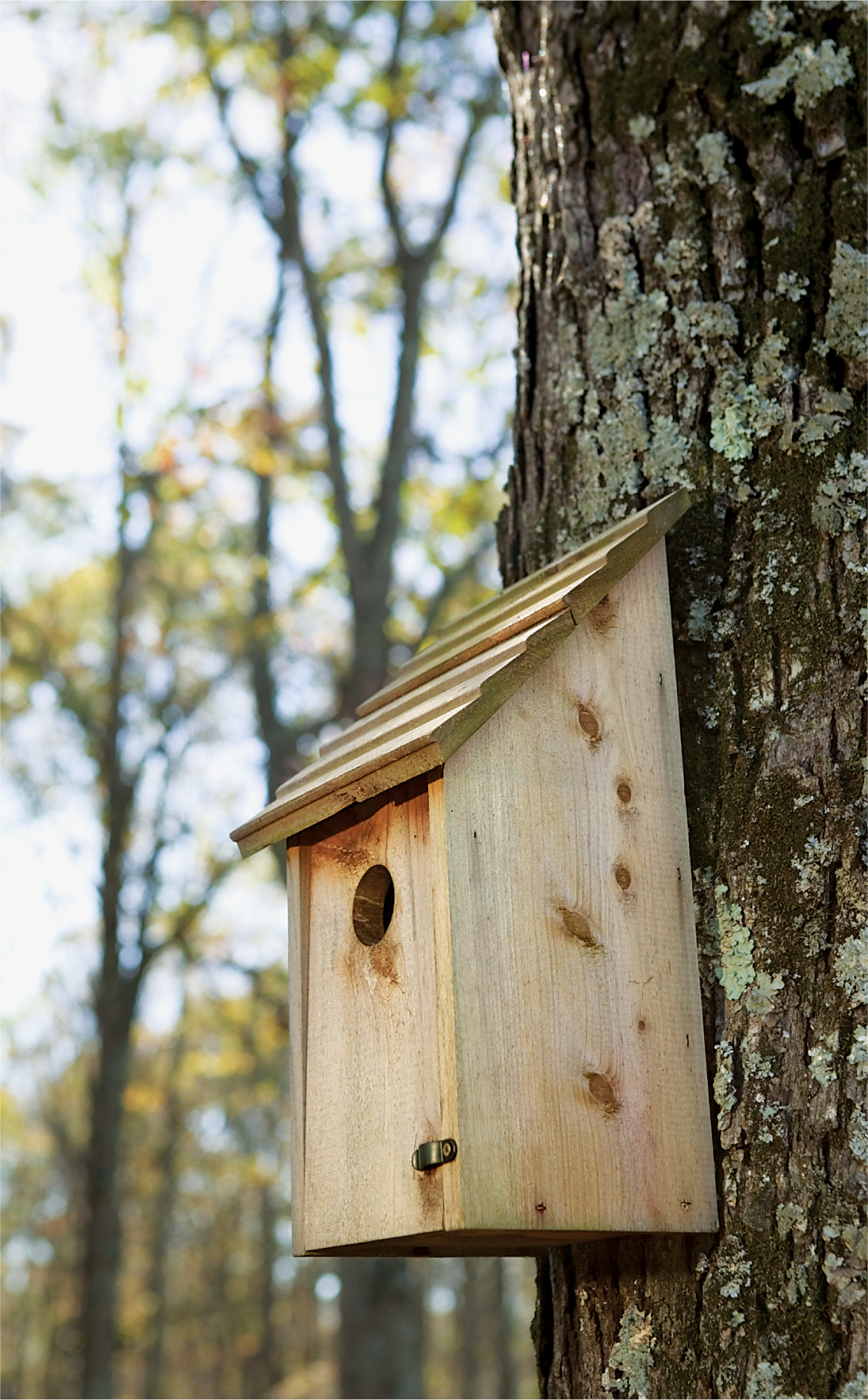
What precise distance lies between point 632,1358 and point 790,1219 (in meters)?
0.33

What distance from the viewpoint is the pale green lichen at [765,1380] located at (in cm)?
167

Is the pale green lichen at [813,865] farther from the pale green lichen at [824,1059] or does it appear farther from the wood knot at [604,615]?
the wood knot at [604,615]

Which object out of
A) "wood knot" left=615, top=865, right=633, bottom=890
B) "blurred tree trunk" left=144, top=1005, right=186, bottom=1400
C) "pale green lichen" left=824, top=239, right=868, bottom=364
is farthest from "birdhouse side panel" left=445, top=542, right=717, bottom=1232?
"blurred tree trunk" left=144, top=1005, right=186, bottom=1400

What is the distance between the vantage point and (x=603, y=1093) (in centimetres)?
173

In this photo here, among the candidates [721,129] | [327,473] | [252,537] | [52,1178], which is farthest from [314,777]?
[52,1178]

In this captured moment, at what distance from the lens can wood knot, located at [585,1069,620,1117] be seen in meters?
1.72

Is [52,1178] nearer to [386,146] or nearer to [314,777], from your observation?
[386,146]

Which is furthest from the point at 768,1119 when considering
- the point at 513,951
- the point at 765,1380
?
the point at 513,951

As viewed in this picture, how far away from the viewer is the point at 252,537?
1015 centimetres

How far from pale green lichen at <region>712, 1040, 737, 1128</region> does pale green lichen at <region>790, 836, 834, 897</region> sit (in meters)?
0.24

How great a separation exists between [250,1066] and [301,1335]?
43.0ft

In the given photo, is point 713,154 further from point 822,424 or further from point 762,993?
point 762,993

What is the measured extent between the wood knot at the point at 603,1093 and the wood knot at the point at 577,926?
17 centimetres

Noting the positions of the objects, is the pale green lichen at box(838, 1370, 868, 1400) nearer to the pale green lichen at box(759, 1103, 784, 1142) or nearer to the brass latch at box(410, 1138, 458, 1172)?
the pale green lichen at box(759, 1103, 784, 1142)
